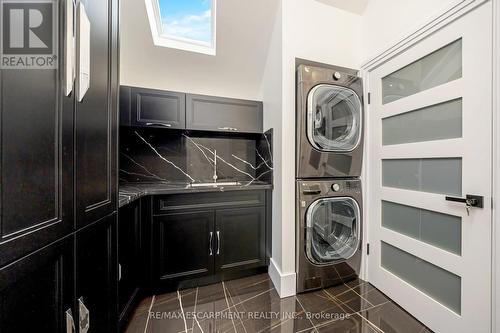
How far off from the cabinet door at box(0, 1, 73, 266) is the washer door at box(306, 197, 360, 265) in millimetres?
1598

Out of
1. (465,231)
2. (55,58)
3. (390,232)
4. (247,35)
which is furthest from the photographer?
(247,35)

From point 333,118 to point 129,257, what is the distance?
2.03 m

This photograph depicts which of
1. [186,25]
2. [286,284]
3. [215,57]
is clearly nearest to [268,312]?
[286,284]

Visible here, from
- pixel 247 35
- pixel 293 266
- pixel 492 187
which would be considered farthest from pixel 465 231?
pixel 247 35

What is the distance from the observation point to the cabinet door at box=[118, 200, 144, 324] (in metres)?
1.32

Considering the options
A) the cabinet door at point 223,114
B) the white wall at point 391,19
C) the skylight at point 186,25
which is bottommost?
the cabinet door at point 223,114

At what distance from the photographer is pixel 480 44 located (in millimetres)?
1104

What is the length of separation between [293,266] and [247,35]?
91.5 inches

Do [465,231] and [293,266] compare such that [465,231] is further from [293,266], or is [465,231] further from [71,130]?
[71,130]

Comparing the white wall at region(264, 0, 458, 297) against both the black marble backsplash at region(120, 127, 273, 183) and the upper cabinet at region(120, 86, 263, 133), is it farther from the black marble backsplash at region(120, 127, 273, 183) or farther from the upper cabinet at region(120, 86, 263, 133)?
the upper cabinet at region(120, 86, 263, 133)

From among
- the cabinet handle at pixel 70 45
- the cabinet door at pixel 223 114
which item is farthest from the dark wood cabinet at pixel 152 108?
the cabinet handle at pixel 70 45

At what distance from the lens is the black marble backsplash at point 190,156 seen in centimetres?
224

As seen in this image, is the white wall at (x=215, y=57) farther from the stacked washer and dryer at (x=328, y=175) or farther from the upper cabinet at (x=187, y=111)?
the stacked washer and dryer at (x=328, y=175)

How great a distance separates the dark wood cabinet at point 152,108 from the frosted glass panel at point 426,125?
1951mm
